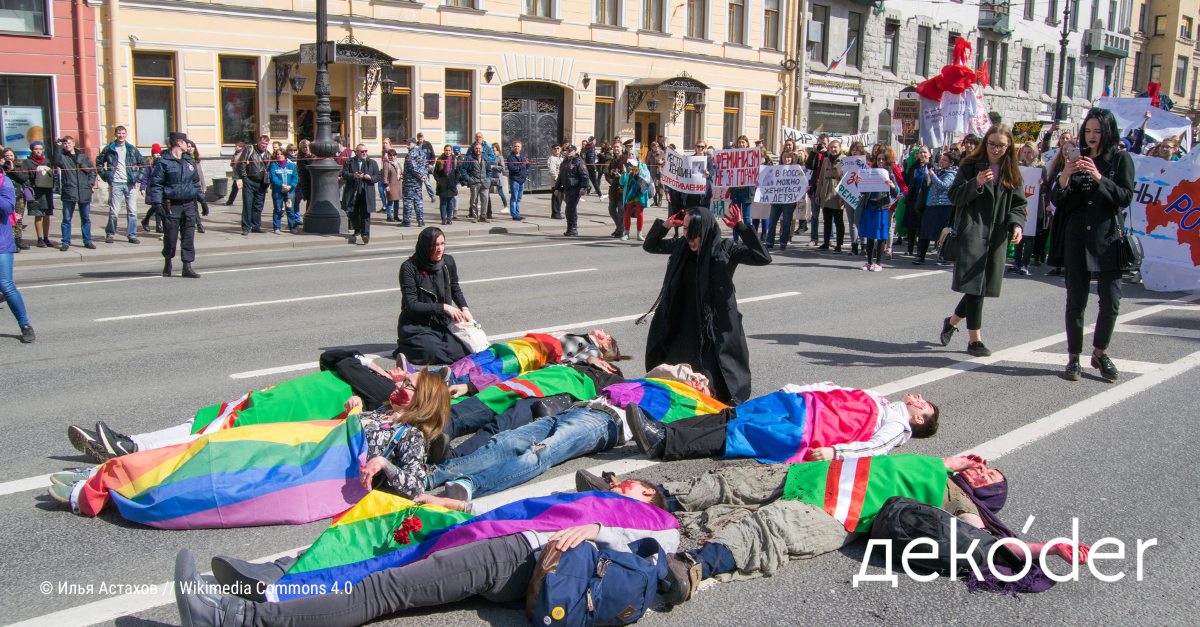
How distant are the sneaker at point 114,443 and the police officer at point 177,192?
299 inches

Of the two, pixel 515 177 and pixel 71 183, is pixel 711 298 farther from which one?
pixel 515 177

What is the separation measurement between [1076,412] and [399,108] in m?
20.7

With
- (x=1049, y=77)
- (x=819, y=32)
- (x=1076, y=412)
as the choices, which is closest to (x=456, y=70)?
(x=819, y=32)

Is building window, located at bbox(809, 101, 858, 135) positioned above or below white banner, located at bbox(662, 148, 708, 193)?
above

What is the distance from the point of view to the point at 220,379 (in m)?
6.95

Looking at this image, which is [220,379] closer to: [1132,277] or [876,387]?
[876,387]

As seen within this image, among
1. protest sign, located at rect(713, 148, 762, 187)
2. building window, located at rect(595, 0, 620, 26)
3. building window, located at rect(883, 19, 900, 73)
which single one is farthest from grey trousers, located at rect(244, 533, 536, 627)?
building window, located at rect(883, 19, 900, 73)

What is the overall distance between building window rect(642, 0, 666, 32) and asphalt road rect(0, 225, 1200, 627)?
17.1m

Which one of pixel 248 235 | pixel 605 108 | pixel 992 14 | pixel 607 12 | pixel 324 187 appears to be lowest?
pixel 248 235

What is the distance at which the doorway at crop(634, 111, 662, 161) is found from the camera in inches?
1185

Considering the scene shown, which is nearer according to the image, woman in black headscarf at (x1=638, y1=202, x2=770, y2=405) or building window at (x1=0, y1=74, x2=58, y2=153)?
woman in black headscarf at (x1=638, y1=202, x2=770, y2=405)

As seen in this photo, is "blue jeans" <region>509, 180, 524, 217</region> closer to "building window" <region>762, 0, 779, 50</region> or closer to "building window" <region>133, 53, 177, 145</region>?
"building window" <region>133, 53, 177, 145</region>

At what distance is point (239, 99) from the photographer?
21531mm

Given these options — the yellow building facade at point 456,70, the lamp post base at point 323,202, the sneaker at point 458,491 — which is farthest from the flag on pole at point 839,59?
the sneaker at point 458,491
